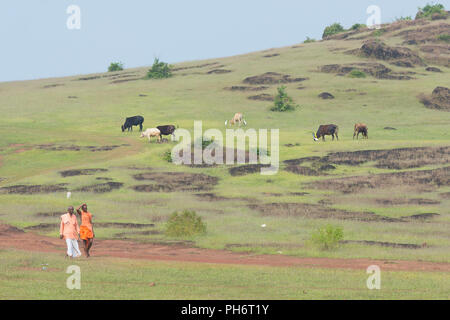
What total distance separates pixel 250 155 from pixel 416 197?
16888 millimetres

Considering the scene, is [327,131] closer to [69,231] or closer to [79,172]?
[79,172]

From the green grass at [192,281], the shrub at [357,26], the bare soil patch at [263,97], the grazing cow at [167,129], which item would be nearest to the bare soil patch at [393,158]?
the grazing cow at [167,129]

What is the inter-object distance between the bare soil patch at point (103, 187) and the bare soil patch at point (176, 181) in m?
1.18

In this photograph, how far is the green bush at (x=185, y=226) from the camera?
2889 centimetres

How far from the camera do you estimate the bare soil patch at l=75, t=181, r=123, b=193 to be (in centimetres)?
4003

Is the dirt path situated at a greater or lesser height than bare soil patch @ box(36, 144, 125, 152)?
lesser

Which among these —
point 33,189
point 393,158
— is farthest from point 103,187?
point 393,158

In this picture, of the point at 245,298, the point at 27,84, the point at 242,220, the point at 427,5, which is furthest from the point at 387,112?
the point at 427,5

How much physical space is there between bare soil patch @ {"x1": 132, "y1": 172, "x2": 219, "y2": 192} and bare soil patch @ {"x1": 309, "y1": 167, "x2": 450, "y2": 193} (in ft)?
22.3

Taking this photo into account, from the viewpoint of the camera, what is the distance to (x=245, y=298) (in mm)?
16500

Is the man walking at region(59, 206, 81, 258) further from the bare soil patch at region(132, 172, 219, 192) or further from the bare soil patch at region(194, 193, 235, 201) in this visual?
the bare soil patch at region(132, 172, 219, 192)

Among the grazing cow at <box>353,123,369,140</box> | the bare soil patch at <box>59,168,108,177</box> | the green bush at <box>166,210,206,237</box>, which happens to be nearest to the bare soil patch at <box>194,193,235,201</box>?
the green bush at <box>166,210,206,237</box>

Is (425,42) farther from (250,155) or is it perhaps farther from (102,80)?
(250,155)

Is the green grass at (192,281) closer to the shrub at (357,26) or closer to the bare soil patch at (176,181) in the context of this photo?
the bare soil patch at (176,181)
